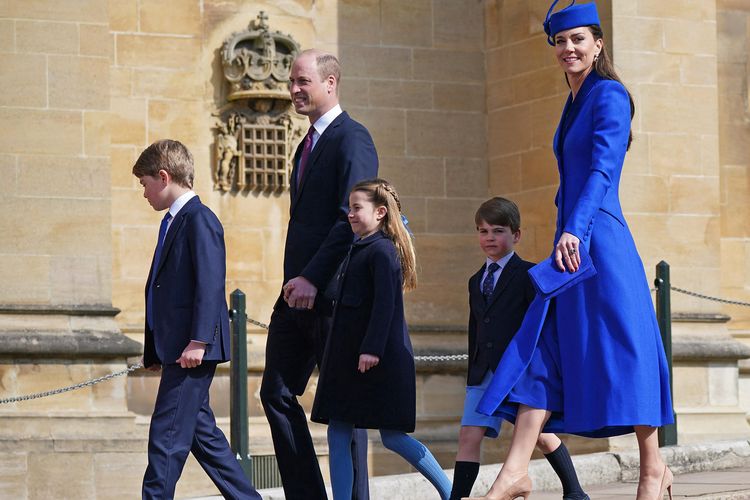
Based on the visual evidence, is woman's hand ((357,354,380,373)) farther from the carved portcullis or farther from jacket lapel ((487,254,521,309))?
the carved portcullis

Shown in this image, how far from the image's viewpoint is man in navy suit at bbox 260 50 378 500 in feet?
21.4

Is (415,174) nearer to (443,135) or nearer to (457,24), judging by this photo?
(443,135)

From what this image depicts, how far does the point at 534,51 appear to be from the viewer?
1201cm

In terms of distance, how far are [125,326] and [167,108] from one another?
1.50 m

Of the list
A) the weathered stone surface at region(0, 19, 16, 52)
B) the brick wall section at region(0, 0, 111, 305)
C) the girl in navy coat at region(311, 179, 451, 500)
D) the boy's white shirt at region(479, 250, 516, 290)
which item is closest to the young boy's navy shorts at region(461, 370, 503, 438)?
the girl in navy coat at region(311, 179, 451, 500)

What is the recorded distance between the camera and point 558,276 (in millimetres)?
5781

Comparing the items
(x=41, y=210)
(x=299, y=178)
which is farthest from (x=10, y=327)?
(x=299, y=178)

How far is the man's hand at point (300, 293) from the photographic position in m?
6.35

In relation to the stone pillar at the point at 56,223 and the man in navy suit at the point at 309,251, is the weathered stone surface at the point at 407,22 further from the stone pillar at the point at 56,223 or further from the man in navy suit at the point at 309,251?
the man in navy suit at the point at 309,251

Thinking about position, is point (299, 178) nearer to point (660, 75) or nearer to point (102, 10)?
point (102, 10)

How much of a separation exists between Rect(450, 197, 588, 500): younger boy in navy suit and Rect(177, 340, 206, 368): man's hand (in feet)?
3.38

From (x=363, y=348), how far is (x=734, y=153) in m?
6.75

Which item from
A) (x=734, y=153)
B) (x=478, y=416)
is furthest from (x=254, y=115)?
(x=478, y=416)

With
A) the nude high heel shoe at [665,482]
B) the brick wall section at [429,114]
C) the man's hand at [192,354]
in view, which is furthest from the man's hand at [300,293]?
the brick wall section at [429,114]
